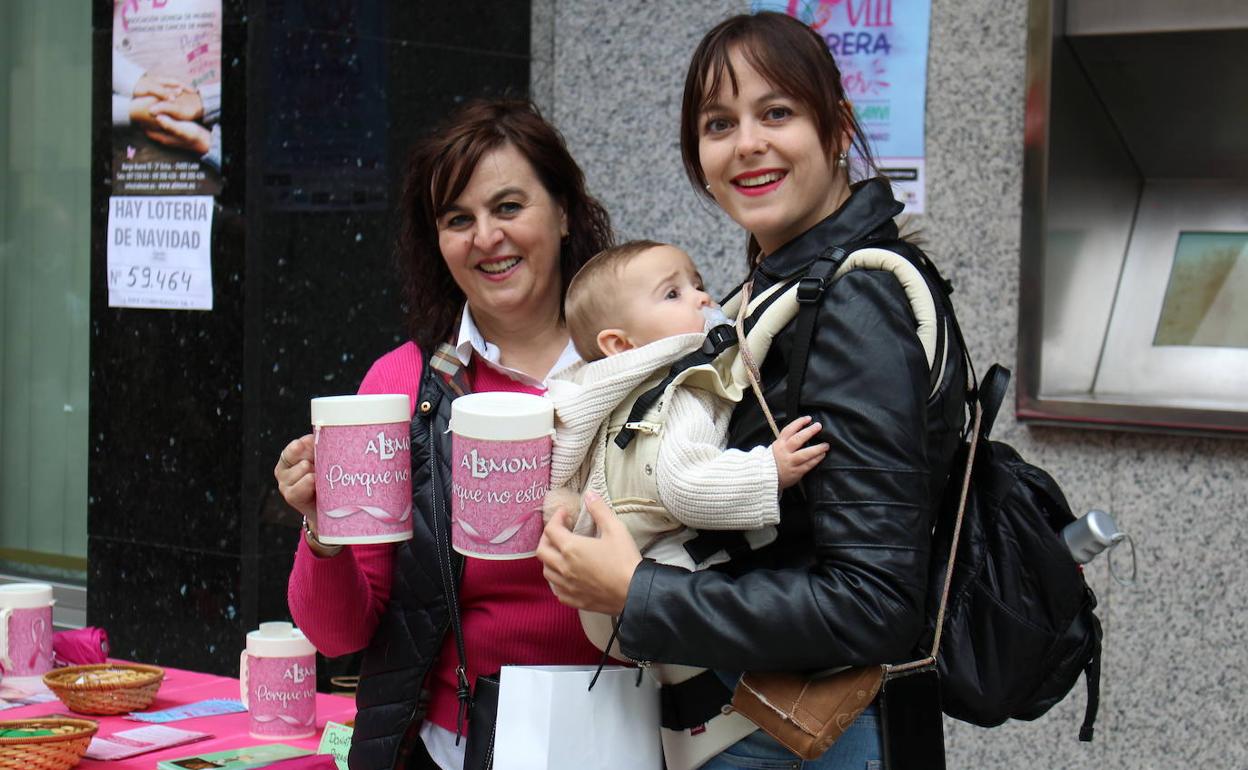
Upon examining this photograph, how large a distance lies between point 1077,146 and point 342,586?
2487 mm

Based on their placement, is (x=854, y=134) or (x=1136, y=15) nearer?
(x=854, y=134)

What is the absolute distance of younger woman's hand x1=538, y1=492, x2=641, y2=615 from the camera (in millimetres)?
1816

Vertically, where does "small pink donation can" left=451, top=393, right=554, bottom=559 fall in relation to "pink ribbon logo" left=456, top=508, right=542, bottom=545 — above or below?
above

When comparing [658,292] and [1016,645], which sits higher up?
[658,292]

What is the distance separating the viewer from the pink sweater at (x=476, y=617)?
2344 mm

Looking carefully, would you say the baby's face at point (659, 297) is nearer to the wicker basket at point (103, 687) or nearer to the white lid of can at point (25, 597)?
the wicker basket at point (103, 687)

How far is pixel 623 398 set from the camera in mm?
1954

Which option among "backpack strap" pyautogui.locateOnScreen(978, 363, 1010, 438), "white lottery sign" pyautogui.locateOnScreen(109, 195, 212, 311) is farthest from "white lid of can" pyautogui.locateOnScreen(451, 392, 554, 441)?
"white lottery sign" pyautogui.locateOnScreen(109, 195, 212, 311)

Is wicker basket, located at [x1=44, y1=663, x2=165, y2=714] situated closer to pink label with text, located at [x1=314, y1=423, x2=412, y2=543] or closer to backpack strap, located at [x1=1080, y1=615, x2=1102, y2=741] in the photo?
pink label with text, located at [x1=314, y1=423, x2=412, y2=543]

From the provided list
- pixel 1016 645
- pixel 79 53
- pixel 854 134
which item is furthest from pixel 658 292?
pixel 79 53

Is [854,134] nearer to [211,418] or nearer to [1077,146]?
[1077,146]

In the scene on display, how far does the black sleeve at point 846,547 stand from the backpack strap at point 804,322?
0.04 feet

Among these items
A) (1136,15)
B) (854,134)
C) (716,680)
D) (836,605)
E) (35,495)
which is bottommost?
(35,495)

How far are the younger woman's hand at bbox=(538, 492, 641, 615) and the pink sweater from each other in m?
0.50
